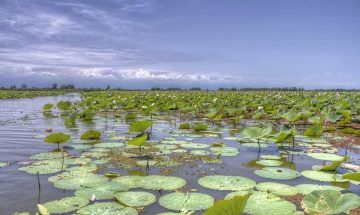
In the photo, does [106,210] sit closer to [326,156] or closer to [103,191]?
[103,191]

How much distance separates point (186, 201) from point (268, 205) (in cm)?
84

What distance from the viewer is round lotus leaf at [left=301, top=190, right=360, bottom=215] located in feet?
10.0

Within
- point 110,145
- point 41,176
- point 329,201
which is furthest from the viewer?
point 110,145

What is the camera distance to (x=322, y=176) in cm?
482

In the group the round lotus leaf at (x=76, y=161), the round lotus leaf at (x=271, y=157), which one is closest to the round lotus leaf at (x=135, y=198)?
the round lotus leaf at (x=76, y=161)

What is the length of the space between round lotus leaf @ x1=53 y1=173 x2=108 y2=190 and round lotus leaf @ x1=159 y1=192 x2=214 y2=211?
966mm

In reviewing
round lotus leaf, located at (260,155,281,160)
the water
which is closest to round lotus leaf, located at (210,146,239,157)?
the water

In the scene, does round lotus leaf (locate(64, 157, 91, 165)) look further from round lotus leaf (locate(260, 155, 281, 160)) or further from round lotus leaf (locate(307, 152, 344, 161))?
round lotus leaf (locate(307, 152, 344, 161))

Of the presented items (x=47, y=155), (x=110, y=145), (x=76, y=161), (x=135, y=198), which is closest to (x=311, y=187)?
(x=135, y=198)

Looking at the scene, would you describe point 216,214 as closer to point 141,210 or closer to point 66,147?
point 141,210

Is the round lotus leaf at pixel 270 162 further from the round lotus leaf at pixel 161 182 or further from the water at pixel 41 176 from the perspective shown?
the round lotus leaf at pixel 161 182

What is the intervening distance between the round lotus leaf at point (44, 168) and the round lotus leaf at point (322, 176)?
11.3 feet

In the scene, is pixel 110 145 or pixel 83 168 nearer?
pixel 83 168

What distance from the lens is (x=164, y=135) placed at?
338 inches
